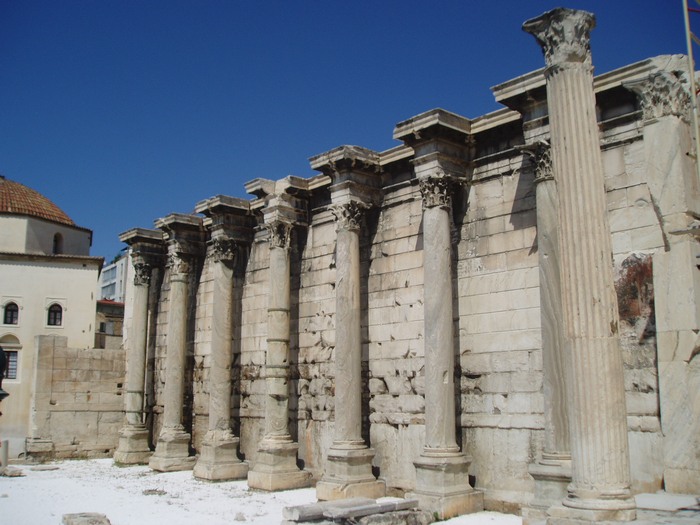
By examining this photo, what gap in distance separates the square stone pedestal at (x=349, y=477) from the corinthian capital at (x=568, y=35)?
7.23 m

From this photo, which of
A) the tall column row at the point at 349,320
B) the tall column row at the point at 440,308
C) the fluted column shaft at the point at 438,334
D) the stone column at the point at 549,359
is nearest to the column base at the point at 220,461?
the tall column row at the point at 349,320

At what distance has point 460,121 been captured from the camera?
11.7 meters

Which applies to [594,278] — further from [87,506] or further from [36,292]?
[36,292]

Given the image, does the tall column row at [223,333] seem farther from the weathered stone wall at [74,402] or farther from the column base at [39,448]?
the column base at [39,448]

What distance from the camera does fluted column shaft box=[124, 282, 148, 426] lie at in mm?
18609

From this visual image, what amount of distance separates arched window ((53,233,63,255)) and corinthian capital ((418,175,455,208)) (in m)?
22.1

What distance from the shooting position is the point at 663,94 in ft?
30.9

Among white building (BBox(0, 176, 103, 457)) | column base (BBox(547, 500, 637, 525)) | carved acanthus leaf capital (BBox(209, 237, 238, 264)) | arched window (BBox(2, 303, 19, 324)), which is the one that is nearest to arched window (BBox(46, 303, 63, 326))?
white building (BBox(0, 176, 103, 457))

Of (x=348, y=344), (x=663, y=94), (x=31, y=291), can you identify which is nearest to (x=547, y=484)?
(x=348, y=344)

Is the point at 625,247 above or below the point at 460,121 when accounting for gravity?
below

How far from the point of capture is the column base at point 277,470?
44.3 ft

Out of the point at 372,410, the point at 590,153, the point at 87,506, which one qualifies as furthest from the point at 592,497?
the point at 87,506

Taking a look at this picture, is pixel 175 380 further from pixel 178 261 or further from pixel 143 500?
pixel 143 500

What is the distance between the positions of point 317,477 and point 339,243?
4.50 metres
